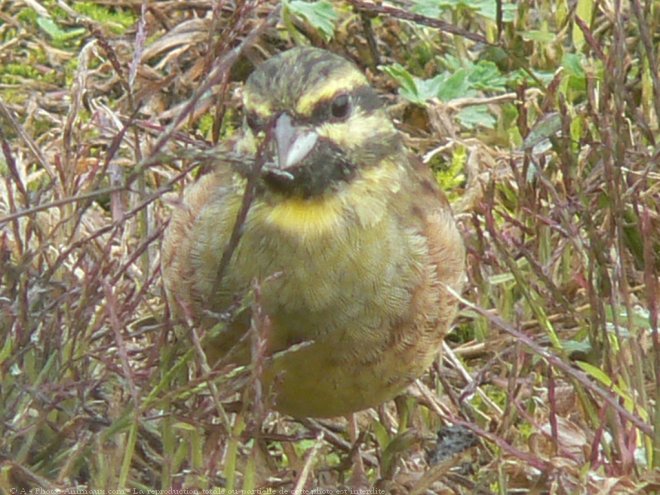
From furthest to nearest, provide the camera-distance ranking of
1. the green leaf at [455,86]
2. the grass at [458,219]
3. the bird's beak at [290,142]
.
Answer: the green leaf at [455,86] < the bird's beak at [290,142] < the grass at [458,219]

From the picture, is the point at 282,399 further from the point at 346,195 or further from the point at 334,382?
the point at 346,195

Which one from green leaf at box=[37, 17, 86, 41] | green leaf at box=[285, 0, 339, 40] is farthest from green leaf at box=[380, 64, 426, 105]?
green leaf at box=[37, 17, 86, 41]

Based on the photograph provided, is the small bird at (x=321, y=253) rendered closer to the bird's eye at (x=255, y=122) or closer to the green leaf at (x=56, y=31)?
the bird's eye at (x=255, y=122)

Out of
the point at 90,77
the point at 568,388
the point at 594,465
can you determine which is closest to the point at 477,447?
the point at 568,388

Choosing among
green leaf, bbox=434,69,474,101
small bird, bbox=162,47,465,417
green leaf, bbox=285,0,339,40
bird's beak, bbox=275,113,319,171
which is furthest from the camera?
green leaf, bbox=434,69,474,101

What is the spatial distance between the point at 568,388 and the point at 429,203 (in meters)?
0.68

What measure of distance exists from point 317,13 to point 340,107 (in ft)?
4.87

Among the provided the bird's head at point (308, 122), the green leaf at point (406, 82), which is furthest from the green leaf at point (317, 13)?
the bird's head at point (308, 122)

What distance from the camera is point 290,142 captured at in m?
3.16

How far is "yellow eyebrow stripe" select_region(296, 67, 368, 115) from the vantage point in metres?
3.22

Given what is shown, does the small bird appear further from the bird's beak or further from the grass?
the grass

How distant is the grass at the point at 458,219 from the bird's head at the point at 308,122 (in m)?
0.15

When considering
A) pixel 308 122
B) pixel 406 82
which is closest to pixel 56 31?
pixel 406 82

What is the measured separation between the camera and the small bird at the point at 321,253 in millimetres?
3236
